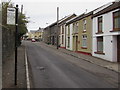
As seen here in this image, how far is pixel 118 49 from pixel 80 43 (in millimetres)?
12157

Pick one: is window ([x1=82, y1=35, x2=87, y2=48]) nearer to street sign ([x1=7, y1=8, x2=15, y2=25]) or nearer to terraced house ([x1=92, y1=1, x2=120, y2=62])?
terraced house ([x1=92, y1=1, x2=120, y2=62])

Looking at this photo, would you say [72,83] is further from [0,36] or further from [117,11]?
[117,11]

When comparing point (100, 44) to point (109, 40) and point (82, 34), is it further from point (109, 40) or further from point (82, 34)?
point (82, 34)

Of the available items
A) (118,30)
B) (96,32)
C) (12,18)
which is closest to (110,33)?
(118,30)

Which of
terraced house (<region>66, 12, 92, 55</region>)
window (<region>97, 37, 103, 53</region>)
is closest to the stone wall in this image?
window (<region>97, 37, 103, 53</region>)

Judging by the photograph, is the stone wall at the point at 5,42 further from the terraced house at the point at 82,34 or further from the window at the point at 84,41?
the window at the point at 84,41

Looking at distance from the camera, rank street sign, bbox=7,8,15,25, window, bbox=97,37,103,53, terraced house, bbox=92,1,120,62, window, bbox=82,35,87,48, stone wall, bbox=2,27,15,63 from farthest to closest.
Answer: window, bbox=82,35,87,48, window, bbox=97,37,103,53, terraced house, bbox=92,1,120,62, stone wall, bbox=2,27,15,63, street sign, bbox=7,8,15,25

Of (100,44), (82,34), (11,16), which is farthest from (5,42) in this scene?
(82,34)

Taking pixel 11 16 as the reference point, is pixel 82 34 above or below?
below

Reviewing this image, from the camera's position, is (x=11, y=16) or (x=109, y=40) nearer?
(x=11, y=16)

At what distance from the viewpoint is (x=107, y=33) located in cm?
2277

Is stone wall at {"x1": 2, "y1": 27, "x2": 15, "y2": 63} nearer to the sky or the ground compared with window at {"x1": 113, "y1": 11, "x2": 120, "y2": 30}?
nearer to the ground

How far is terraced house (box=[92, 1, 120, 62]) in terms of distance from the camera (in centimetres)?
2133

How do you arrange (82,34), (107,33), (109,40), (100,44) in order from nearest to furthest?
(109,40) < (107,33) < (100,44) < (82,34)
